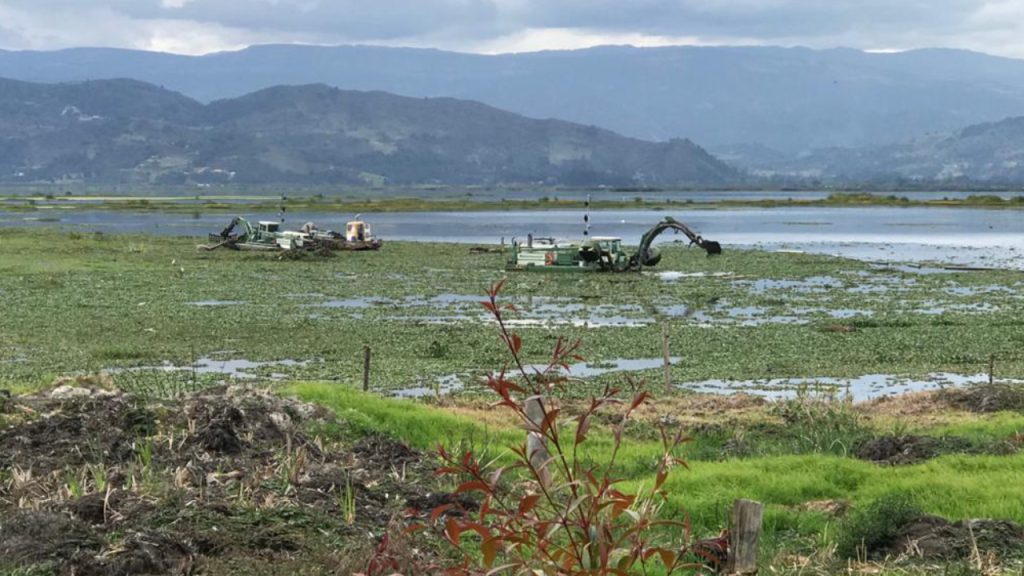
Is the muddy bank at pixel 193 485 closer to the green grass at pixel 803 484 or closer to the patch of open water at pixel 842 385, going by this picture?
the green grass at pixel 803 484

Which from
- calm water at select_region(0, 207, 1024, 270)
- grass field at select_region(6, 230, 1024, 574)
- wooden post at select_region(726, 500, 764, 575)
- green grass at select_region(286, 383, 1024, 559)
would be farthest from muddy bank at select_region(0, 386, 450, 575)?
calm water at select_region(0, 207, 1024, 270)

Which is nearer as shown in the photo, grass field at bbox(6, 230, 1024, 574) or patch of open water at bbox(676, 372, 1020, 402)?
grass field at bbox(6, 230, 1024, 574)

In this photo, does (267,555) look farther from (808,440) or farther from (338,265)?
(338,265)

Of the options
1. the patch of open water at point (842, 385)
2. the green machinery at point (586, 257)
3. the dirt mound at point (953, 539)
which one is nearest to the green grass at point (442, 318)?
the patch of open water at point (842, 385)

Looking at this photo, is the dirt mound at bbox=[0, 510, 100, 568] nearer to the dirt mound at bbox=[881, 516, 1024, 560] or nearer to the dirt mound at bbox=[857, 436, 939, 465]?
the dirt mound at bbox=[881, 516, 1024, 560]

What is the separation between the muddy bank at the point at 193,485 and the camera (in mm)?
8766

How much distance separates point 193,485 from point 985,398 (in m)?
13.1

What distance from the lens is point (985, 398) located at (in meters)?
18.7

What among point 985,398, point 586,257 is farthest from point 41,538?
point 586,257

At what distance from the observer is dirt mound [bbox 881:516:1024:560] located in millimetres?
9352

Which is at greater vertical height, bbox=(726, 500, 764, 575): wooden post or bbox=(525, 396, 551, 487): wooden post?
bbox=(525, 396, 551, 487): wooden post

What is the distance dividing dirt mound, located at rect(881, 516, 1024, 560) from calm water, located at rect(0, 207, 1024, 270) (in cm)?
4779

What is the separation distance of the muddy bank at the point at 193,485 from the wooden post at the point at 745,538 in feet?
9.05

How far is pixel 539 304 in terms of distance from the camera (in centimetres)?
3897
